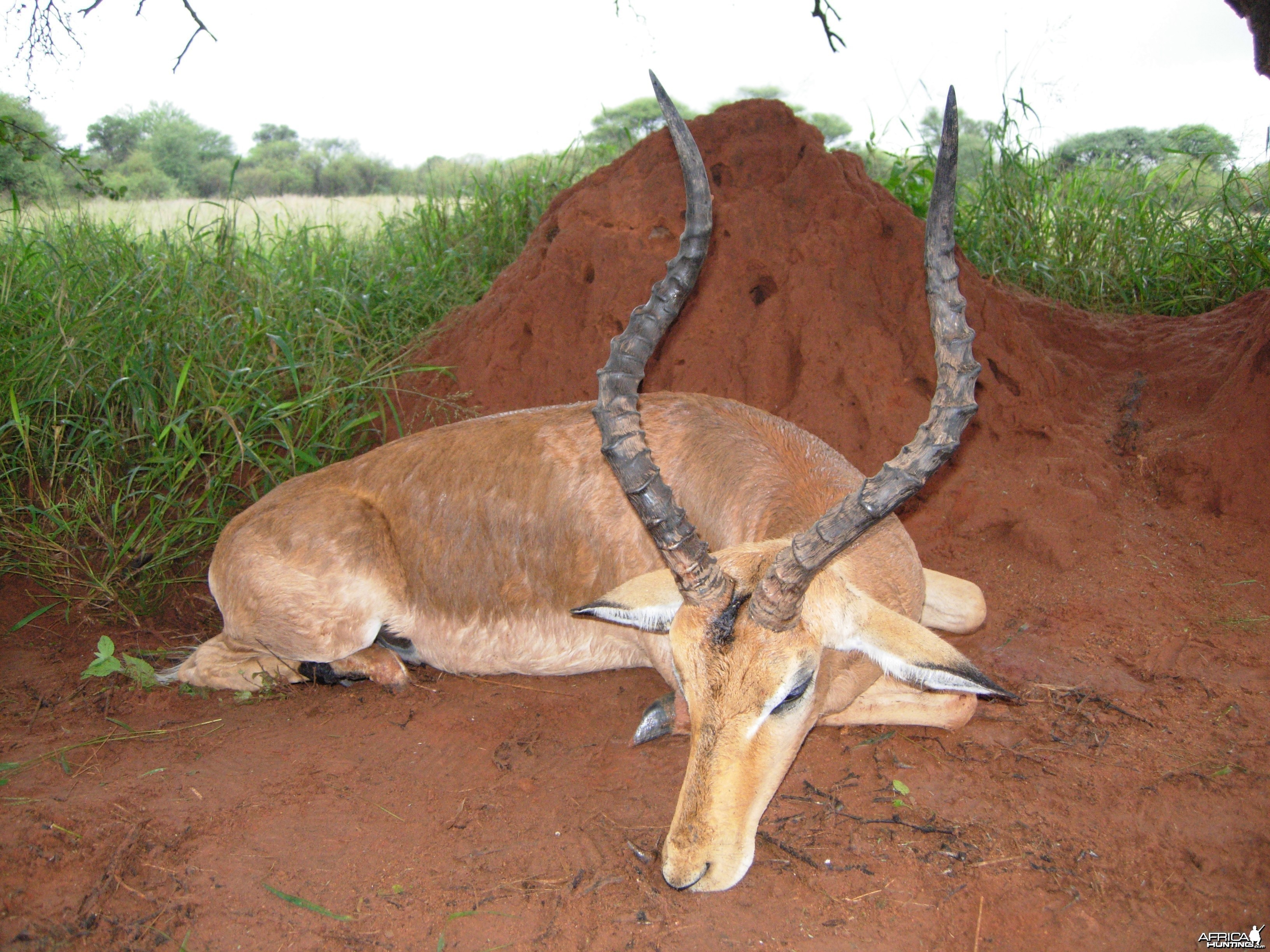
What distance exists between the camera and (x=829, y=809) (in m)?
3.38

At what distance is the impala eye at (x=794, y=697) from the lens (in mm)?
2936

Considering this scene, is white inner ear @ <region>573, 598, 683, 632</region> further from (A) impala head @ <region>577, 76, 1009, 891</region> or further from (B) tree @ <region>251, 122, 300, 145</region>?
(B) tree @ <region>251, 122, 300, 145</region>

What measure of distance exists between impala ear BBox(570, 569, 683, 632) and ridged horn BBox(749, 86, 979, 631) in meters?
0.45

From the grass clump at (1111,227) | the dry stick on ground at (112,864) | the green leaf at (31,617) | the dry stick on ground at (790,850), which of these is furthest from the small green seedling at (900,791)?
the grass clump at (1111,227)

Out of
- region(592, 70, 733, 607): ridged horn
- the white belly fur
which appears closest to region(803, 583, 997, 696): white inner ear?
region(592, 70, 733, 607): ridged horn

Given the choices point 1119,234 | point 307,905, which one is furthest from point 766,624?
point 1119,234

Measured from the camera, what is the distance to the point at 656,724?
3.96 m

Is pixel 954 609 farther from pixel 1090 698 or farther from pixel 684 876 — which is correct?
pixel 684 876

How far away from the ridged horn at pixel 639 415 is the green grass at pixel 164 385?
10.0 feet

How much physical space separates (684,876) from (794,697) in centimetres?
67

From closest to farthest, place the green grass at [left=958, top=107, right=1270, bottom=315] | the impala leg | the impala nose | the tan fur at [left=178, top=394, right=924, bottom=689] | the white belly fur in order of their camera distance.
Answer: the impala nose, the tan fur at [left=178, top=394, right=924, bottom=689], the white belly fur, the impala leg, the green grass at [left=958, top=107, right=1270, bottom=315]

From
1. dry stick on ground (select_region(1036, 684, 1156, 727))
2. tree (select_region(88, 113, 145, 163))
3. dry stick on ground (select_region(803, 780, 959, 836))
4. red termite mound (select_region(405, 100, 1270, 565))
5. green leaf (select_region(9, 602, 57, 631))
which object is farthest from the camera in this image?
tree (select_region(88, 113, 145, 163))

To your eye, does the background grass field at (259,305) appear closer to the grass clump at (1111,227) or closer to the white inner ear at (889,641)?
the grass clump at (1111,227)

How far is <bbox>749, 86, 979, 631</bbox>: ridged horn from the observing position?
2.79m
